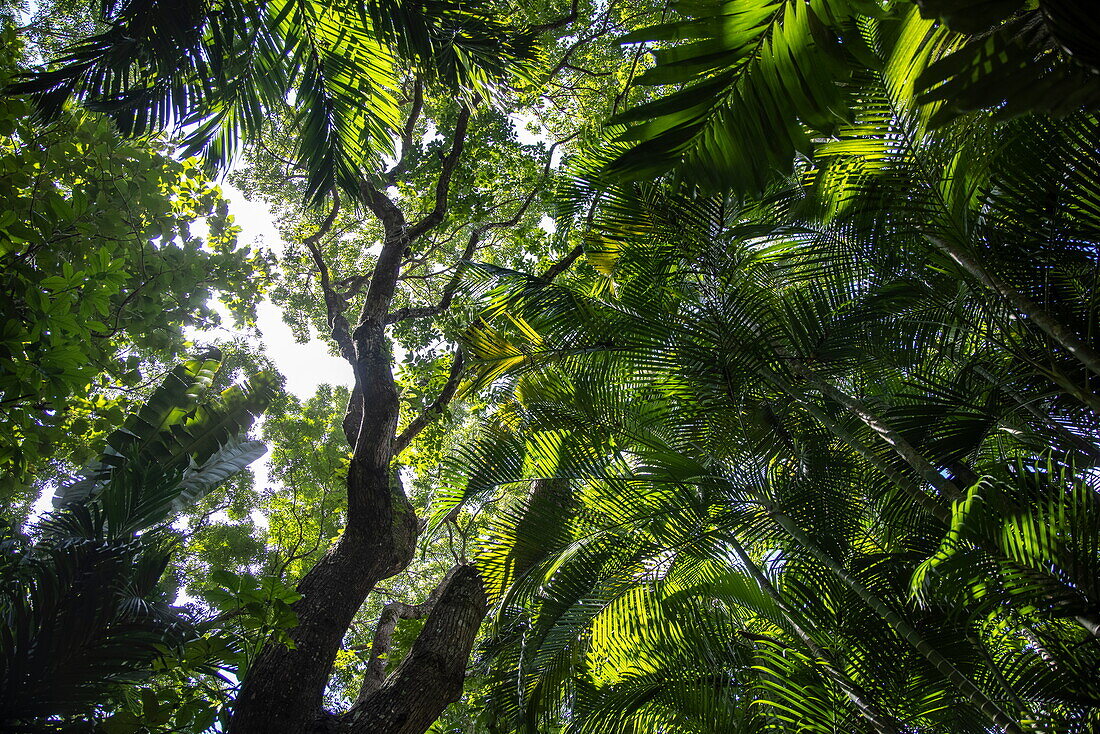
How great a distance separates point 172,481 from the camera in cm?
311

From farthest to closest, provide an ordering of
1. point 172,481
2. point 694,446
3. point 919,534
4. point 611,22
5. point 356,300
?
point 356,300, point 611,22, point 694,446, point 172,481, point 919,534

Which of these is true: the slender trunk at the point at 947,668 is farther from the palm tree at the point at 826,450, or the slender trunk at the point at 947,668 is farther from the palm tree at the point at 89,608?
the palm tree at the point at 89,608

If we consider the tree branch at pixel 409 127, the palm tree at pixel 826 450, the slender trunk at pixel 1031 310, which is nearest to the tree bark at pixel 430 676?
the palm tree at pixel 826 450

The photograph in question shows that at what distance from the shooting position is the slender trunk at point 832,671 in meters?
2.46

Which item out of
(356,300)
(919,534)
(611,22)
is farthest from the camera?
(356,300)

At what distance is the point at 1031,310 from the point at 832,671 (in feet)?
5.45

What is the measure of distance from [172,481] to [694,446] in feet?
9.21

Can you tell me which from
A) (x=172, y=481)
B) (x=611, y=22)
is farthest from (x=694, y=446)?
(x=611, y=22)

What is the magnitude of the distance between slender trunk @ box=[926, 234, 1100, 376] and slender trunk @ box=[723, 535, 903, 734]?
1506 millimetres

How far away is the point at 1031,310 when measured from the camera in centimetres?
215

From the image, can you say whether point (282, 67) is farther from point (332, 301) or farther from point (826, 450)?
point (332, 301)

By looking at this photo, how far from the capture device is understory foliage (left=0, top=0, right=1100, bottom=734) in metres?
2.02

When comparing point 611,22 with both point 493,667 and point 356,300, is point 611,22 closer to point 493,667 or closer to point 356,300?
point 356,300

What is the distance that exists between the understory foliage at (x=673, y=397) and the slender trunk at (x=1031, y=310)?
0.02m
